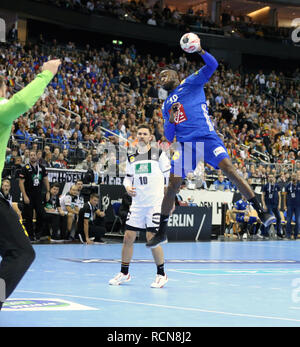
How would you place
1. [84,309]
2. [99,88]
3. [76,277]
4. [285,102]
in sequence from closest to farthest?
[84,309] → [76,277] → [99,88] → [285,102]

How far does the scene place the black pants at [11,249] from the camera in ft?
15.8

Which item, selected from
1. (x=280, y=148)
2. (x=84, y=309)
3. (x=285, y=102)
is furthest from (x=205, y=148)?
(x=285, y=102)

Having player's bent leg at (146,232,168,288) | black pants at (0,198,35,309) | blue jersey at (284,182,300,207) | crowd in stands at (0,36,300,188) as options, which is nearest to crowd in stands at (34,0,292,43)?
crowd in stands at (0,36,300,188)

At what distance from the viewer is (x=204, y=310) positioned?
650 cm

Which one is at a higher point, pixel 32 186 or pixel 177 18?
pixel 177 18

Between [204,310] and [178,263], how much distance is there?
5.64 meters

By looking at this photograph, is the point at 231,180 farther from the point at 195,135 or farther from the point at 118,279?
the point at 118,279

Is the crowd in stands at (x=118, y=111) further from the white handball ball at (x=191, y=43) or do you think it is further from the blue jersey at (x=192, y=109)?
the white handball ball at (x=191, y=43)

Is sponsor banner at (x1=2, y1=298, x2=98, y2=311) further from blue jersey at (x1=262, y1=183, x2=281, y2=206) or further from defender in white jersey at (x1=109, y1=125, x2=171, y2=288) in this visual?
blue jersey at (x1=262, y1=183, x2=281, y2=206)

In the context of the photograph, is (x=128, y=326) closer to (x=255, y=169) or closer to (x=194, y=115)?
(x=194, y=115)

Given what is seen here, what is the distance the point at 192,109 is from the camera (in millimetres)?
7781

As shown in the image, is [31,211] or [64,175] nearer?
[31,211]

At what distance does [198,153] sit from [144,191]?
68.8 inches

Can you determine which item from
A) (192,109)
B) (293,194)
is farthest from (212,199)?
(192,109)
